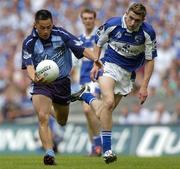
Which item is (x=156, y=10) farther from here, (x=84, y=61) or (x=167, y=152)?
(x=84, y=61)

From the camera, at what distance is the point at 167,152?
18.9 meters

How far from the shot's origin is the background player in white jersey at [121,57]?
35.7 feet

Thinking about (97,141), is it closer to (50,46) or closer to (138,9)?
(50,46)

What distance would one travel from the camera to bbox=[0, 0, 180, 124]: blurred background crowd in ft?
64.8

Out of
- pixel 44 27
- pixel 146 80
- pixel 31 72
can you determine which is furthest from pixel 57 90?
pixel 146 80

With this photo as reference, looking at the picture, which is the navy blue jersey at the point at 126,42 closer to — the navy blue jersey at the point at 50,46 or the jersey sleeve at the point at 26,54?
the navy blue jersey at the point at 50,46

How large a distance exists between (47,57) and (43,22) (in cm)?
77

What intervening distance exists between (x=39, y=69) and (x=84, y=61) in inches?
219

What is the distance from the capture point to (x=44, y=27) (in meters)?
10.6

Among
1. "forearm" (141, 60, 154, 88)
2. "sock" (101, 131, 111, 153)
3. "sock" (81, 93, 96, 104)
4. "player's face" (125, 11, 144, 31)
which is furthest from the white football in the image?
"sock" (81, 93, 96, 104)

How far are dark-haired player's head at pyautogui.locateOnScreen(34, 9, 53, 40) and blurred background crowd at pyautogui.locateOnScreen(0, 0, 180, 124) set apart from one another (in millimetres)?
9005

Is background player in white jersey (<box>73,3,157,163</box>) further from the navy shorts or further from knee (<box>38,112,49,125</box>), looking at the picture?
knee (<box>38,112,49,125</box>)

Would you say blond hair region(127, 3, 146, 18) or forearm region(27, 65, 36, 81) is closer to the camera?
forearm region(27, 65, 36, 81)

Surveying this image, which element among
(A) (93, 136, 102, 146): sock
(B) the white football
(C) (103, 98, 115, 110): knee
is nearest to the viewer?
(B) the white football
